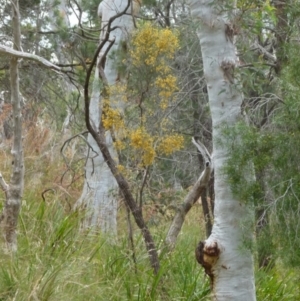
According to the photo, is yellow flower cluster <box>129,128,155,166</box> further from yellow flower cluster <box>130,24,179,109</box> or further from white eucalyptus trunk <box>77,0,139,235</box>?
white eucalyptus trunk <box>77,0,139,235</box>

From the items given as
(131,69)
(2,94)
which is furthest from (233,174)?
(2,94)

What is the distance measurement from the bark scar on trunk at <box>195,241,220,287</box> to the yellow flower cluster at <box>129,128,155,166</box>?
1.46m

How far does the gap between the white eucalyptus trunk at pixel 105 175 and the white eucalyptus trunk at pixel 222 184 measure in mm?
2518

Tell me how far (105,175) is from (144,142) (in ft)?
8.11

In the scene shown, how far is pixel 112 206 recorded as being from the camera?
28.4 feet

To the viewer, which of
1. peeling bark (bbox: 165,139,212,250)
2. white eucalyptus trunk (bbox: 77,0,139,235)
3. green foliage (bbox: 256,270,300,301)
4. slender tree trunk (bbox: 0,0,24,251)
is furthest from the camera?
white eucalyptus trunk (bbox: 77,0,139,235)

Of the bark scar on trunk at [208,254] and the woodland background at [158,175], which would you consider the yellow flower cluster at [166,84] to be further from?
the bark scar on trunk at [208,254]

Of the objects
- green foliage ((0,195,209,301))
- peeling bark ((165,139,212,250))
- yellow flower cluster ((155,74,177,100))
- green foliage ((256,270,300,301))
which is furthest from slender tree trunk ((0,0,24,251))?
green foliage ((256,270,300,301))

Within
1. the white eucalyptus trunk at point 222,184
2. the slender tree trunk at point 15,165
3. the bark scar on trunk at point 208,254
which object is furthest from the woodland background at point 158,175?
the bark scar on trunk at point 208,254

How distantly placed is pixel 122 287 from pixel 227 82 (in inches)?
88.2

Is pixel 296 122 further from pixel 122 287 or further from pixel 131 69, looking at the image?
pixel 131 69

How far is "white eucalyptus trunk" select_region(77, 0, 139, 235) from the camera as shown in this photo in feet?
27.1

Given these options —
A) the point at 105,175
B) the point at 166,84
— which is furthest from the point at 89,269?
the point at 105,175

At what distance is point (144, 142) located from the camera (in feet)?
22.2
